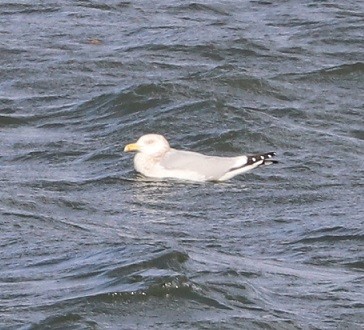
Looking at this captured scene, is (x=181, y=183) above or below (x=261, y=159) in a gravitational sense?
below

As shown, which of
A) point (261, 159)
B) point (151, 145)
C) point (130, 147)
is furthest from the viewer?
point (130, 147)

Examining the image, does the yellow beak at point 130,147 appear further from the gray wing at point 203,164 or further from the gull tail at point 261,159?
the gull tail at point 261,159

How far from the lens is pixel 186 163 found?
13.9 m

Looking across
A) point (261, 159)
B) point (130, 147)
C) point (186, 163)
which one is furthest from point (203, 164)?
point (130, 147)

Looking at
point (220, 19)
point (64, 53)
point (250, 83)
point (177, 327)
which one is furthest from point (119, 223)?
point (220, 19)

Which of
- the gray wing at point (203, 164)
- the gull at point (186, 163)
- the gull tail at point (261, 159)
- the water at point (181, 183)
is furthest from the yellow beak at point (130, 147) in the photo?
the gull tail at point (261, 159)

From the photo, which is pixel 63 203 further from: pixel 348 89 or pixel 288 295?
pixel 348 89

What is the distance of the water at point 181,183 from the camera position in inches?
372

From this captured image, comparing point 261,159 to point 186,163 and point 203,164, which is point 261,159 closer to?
point 203,164

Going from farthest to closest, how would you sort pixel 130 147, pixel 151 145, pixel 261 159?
1. pixel 130 147
2. pixel 151 145
3. pixel 261 159

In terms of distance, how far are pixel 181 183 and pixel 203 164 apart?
25 cm

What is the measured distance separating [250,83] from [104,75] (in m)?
1.67

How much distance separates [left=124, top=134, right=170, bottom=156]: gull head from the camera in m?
14.1

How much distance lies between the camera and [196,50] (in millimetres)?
18875
